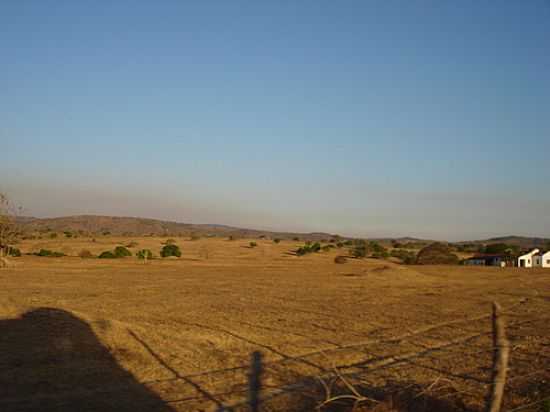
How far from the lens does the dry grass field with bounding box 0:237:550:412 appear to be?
954cm

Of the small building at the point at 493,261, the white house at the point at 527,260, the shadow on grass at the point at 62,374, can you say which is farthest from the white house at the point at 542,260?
the shadow on grass at the point at 62,374

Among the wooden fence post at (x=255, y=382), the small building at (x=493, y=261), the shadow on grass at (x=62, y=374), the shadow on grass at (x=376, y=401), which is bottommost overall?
the shadow on grass at (x=62, y=374)

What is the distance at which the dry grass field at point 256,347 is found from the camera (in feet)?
31.3

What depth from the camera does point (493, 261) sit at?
201ft

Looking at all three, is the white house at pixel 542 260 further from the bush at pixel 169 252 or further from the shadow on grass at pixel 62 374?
the shadow on grass at pixel 62 374

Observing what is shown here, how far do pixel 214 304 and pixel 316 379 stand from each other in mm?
11014

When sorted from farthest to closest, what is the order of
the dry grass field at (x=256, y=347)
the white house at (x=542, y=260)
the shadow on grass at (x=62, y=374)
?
the white house at (x=542, y=260) → the dry grass field at (x=256, y=347) → the shadow on grass at (x=62, y=374)

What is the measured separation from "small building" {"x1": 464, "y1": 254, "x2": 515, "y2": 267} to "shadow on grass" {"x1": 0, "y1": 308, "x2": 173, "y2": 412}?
5161cm

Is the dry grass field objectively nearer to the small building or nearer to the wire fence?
the wire fence

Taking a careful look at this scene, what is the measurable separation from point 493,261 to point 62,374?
56.3 metres

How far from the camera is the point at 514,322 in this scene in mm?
17938

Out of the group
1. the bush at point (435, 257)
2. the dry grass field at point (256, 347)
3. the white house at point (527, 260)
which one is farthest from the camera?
the bush at point (435, 257)

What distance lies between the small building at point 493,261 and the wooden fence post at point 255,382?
5113 cm

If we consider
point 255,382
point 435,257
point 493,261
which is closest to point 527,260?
point 493,261
